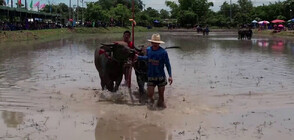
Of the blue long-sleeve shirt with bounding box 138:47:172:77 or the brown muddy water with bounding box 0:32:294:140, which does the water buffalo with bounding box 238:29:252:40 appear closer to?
the brown muddy water with bounding box 0:32:294:140

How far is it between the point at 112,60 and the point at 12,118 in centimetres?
242

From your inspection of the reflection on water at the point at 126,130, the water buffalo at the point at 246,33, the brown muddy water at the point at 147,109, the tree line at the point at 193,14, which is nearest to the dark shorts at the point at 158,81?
the brown muddy water at the point at 147,109

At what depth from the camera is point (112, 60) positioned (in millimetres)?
7957

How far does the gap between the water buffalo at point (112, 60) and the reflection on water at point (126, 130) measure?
1.67 meters

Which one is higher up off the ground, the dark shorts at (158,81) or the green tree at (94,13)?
the green tree at (94,13)

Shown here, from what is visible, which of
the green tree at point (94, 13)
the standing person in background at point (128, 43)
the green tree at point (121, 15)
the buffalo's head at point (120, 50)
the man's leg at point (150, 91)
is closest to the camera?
the man's leg at point (150, 91)

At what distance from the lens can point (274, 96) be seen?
28.2 feet

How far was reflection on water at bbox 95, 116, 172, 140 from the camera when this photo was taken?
5.61m

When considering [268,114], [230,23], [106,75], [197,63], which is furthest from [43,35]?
[230,23]

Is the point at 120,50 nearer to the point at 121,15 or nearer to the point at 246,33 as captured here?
the point at 246,33

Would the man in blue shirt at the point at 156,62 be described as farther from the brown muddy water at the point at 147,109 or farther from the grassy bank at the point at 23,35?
the grassy bank at the point at 23,35

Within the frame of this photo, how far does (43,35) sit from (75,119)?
3301cm

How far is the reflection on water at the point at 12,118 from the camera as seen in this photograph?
6.22 metres

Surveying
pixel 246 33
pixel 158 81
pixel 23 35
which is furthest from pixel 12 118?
pixel 246 33
